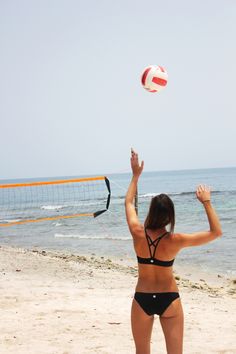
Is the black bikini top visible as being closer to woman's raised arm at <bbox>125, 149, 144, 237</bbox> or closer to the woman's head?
the woman's head

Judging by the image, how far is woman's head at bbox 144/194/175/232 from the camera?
2.96 m

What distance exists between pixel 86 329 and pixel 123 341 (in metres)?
0.59

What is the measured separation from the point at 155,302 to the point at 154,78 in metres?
3.87

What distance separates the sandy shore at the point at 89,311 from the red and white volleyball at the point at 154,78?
3154mm

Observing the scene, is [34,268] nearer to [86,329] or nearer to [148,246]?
[86,329]

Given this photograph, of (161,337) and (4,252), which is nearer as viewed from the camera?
(161,337)

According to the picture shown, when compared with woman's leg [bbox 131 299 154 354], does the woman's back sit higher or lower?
higher

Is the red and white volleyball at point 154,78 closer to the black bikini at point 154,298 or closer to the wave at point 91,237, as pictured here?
the black bikini at point 154,298

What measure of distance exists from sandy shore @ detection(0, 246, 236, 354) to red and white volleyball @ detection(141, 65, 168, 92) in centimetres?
315

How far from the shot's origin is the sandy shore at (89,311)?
17.5 feet

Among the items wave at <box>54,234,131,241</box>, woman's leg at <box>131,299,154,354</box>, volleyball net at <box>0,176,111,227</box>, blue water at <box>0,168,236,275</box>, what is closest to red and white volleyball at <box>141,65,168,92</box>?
volleyball net at <box>0,176,111,227</box>

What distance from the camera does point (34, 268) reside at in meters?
10.2

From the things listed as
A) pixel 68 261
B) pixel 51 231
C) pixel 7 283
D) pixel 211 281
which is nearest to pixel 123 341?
pixel 7 283

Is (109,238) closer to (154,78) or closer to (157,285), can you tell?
(154,78)
